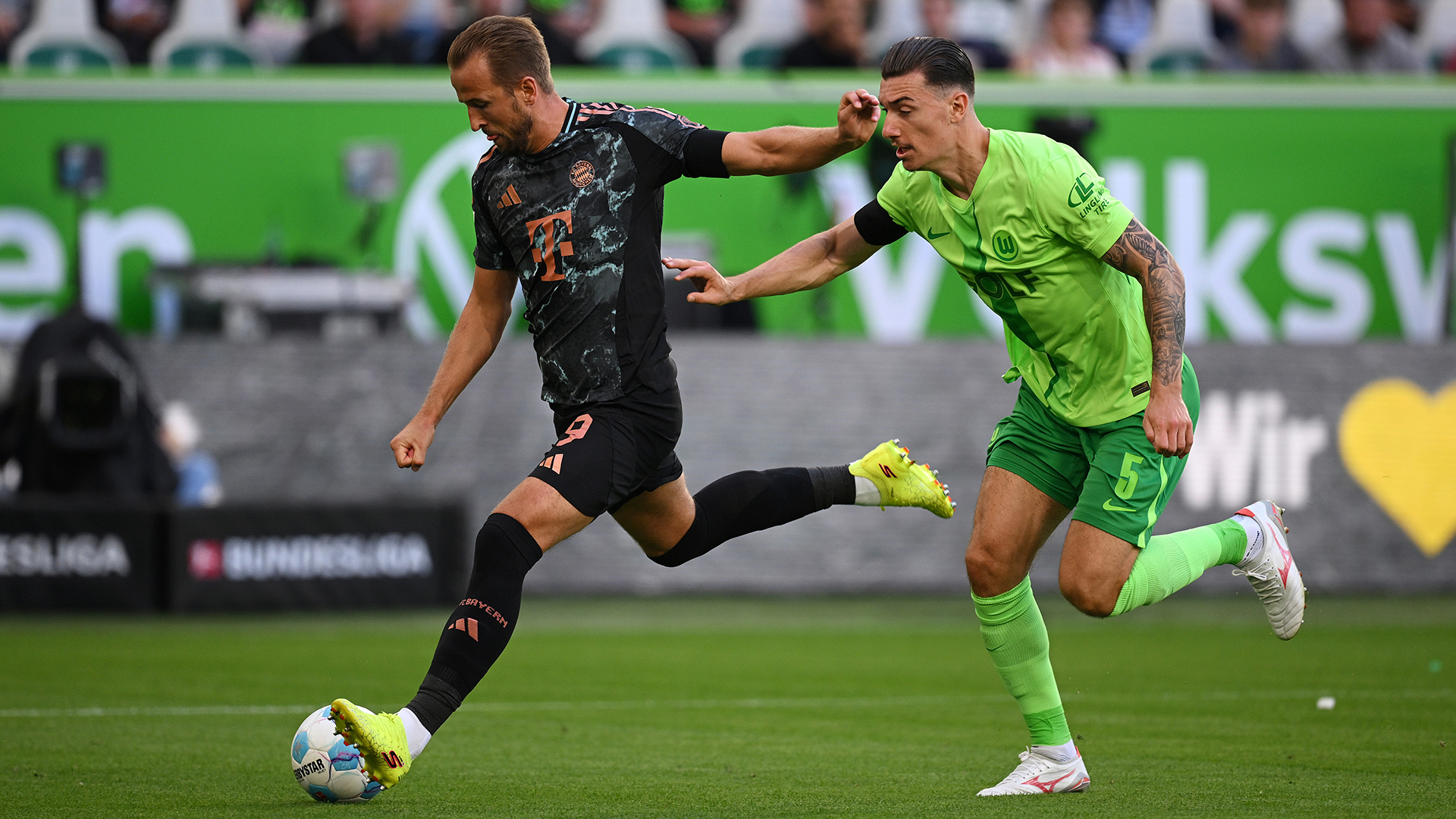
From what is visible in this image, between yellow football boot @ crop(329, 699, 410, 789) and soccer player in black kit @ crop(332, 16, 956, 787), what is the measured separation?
15cm

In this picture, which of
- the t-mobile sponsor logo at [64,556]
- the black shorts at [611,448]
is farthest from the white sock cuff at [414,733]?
the t-mobile sponsor logo at [64,556]

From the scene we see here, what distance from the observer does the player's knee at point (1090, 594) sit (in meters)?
5.16

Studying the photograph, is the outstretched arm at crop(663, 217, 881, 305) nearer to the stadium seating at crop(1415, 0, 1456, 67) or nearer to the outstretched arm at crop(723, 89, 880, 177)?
the outstretched arm at crop(723, 89, 880, 177)

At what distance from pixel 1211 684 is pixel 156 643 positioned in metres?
6.11

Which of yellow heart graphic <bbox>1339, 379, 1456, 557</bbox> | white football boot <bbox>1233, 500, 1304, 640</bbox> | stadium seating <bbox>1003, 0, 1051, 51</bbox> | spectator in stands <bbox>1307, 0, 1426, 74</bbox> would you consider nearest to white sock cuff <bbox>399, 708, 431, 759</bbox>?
white football boot <bbox>1233, 500, 1304, 640</bbox>

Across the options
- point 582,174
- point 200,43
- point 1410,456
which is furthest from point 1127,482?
point 200,43

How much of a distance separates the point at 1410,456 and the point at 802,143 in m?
9.93

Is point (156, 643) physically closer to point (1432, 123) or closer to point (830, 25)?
point (830, 25)

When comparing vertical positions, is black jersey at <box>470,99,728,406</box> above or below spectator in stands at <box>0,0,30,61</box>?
above

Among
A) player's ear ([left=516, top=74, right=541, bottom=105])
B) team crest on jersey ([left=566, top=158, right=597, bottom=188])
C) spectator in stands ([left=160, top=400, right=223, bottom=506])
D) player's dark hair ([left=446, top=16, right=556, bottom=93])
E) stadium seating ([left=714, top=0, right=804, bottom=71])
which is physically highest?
player's dark hair ([left=446, top=16, right=556, bottom=93])

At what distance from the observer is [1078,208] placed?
16.6ft

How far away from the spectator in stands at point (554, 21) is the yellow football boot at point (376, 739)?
9.76 m

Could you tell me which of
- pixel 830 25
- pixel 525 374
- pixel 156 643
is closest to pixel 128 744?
pixel 156 643

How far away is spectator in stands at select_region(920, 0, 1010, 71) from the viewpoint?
1491 cm
